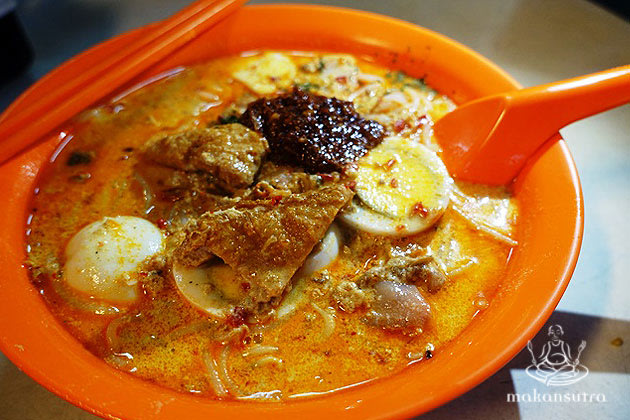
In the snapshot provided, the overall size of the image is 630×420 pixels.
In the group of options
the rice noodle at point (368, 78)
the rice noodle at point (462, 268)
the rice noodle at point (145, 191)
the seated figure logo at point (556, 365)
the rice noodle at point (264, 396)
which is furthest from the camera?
the rice noodle at point (368, 78)

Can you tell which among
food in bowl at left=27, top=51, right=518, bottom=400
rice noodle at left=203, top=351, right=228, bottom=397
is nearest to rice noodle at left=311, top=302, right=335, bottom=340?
food in bowl at left=27, top=51, right=518, bottom=400

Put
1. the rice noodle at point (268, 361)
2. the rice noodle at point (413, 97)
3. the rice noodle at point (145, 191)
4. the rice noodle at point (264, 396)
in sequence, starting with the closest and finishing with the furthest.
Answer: the rice noodle at point (264, 396) → the rice noodle at point (268, 361) → the rice noodle at point (145, 191) → the rice noodle at point (413, 97)

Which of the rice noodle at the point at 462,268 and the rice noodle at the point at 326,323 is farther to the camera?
the rice noodle at the point at 462,268

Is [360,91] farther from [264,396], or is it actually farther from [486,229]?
[264,396]

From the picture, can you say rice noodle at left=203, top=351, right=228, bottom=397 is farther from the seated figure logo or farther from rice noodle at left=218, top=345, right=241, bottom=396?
the seated figure logo

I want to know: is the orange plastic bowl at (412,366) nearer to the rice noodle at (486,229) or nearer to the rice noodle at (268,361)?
the rice noodle at (486,229)

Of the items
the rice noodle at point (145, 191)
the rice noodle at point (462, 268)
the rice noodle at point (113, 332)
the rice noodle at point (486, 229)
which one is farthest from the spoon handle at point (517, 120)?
the rice noodle at point (113, 332)

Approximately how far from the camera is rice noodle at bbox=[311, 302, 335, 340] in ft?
6.60

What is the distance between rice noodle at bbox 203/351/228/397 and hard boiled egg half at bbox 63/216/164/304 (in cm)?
45

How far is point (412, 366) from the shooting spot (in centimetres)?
188

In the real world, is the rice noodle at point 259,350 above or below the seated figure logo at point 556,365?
above

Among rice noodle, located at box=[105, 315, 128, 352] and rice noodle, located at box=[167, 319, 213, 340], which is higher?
rice noodle, located at box=[105, 315, 128, 352]

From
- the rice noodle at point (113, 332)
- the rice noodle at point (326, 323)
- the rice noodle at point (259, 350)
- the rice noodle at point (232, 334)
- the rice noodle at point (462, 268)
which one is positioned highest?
the rice noodle at point (113, 332)

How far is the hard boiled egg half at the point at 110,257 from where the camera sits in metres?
2.11
